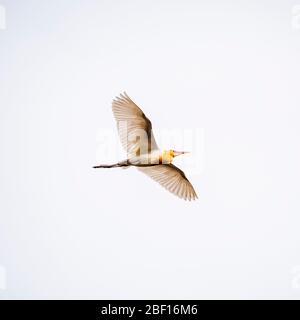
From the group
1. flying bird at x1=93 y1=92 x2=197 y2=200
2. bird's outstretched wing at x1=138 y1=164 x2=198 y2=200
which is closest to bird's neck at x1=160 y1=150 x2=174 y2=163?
flying bird at x1=93 y1=92 x2=197 y2=200

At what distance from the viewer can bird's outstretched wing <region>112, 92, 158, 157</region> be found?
37.1 ft

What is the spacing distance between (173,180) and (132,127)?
1.66 meters

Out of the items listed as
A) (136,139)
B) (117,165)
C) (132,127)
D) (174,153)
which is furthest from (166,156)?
(117,165)

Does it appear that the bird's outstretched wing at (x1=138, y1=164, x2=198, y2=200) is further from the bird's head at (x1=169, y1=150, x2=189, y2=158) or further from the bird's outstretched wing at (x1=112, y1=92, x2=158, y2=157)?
the bird's outstretched wing at (x1=112, y1=92, x2=158, y2=157)

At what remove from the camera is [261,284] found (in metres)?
27.7

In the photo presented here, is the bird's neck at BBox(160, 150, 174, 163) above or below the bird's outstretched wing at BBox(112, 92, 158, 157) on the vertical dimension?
below

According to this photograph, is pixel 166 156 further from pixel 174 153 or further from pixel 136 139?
pixel 136 139

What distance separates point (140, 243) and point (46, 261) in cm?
916

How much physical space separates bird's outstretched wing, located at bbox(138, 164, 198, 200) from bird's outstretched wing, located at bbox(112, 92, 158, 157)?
807mm

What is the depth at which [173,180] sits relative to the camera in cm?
1254

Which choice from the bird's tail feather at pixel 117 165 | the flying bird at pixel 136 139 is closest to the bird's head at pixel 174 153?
the flying bird at pixel 136 139

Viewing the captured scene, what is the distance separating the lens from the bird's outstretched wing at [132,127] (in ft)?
37.1
